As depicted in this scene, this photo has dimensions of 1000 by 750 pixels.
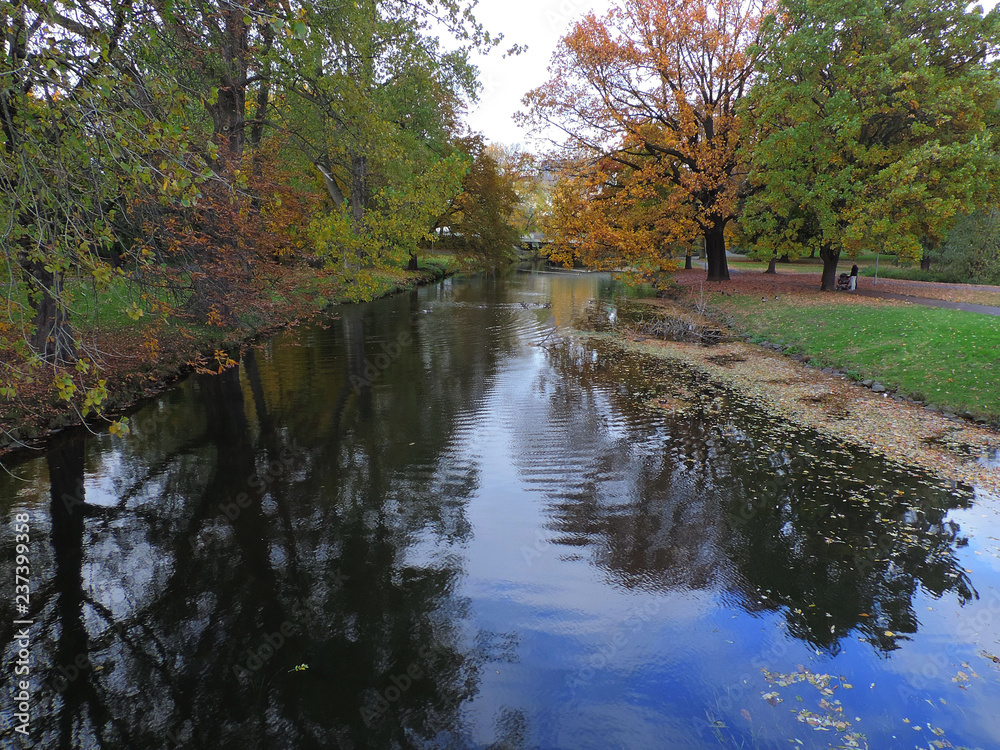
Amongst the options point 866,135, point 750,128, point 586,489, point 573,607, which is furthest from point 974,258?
point 573,607

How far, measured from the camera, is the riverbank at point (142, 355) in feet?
26.8

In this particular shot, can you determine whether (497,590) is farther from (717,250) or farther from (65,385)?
(717,250)

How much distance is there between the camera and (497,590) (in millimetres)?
5070

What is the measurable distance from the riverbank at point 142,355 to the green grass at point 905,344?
1107 centimetres

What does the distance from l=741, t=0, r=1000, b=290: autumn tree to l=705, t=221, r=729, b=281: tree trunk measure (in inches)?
199

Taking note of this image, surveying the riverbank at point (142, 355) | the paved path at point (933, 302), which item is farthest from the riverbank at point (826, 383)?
the riverbank at point (142, 355)

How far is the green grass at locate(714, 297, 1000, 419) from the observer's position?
392 inches

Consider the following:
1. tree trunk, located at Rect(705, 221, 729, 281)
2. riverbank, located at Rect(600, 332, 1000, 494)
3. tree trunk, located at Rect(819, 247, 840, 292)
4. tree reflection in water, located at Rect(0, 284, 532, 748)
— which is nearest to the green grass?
riverbank, located at Rect(600, 332, 1000, 494)

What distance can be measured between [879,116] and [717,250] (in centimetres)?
883

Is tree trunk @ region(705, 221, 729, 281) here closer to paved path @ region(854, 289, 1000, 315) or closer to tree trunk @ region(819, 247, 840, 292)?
tree trunk @ region(819, 247, 840, 292)

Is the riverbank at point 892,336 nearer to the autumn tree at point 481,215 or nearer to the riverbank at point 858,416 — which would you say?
the riverbank at point 858,416

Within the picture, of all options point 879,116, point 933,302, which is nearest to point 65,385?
point 933,302

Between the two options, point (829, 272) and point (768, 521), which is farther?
point (829, 272)

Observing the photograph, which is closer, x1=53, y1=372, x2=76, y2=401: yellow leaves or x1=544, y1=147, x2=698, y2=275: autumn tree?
x1=53, y1=372, x2=76, y2=401: yellow leaves
